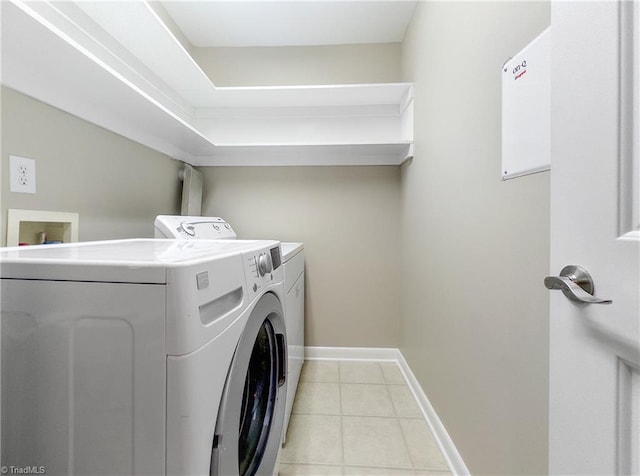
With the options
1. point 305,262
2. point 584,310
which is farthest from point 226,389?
point 305,262

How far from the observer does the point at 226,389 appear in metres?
0.55

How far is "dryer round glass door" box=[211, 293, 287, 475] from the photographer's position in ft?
2.05

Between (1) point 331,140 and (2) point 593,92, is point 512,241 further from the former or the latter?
(1) point 331,140

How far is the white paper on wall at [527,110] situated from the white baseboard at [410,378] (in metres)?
1.18

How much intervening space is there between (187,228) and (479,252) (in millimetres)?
1435

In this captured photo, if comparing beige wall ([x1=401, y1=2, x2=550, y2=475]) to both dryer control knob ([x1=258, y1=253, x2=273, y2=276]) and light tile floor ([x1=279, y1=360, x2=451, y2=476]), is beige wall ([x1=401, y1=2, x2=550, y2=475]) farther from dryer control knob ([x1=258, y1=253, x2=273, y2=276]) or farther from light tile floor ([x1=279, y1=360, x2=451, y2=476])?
dryer control knob ([x1=258, y1=253, x2=273, y2=276])

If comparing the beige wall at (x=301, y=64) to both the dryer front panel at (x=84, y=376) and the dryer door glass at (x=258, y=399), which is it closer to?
the dryer door glass at (x=258, y=399)

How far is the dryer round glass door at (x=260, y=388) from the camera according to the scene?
62 cm

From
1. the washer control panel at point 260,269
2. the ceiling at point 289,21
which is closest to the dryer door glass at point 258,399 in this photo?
the washer control panel at point 260,269

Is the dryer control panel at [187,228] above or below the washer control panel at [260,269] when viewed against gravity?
above

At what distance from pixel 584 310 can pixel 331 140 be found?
75.3 inches

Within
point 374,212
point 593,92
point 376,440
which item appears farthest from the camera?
point 374,212

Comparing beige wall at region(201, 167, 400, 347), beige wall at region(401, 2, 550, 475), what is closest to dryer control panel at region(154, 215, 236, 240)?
beige wall at region(201, 167, 400, 347)

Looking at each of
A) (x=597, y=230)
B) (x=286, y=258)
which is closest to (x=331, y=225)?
(x=286, y=258)
